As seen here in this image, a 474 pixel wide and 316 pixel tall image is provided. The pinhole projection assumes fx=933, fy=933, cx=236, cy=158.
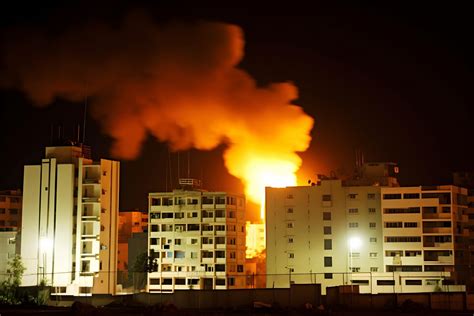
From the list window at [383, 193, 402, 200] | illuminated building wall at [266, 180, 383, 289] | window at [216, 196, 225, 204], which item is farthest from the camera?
window at [216, 196, 225, 204]

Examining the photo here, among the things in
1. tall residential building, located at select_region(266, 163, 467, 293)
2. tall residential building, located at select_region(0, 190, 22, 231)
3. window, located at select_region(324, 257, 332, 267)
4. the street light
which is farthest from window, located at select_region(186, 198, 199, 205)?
tall residential building, located at select_region(0, 190, 22, 231)

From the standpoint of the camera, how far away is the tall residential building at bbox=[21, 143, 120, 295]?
2800 inches

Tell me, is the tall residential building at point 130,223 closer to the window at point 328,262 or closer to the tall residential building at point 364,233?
the tall residential building at point 364,233

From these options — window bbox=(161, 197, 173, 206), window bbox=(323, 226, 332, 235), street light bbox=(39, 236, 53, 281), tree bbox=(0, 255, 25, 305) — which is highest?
window bbox=(161, 197, 173, 206)

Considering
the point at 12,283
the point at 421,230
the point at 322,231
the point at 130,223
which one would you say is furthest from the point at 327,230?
the point at 130,223

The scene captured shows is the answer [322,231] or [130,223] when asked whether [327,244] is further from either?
[130,223]

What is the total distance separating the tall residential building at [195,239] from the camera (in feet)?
275

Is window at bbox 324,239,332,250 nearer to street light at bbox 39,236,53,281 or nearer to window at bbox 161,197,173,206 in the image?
window at bbox 161,197,173,206

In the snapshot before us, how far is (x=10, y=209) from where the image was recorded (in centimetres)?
9894

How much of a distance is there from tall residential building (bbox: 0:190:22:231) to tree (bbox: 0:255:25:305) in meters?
24.1

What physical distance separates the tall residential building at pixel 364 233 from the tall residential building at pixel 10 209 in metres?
31.7

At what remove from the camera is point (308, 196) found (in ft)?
260

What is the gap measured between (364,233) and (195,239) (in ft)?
54.4

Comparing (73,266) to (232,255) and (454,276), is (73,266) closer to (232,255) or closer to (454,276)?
(232,255)
